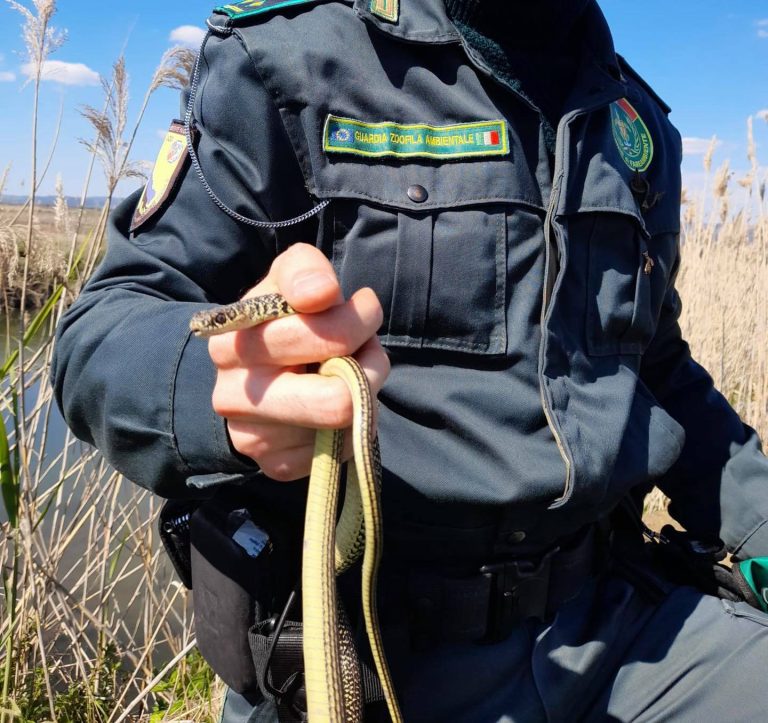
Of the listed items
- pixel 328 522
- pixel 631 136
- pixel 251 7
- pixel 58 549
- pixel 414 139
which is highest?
pixel 251 7

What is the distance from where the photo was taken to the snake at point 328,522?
989mm

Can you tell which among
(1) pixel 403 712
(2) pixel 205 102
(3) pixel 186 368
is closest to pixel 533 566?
(1) pixel 403 712

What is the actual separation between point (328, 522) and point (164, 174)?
88 cm

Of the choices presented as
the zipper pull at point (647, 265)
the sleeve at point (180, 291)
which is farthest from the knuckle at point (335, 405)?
the zipper pull at point (647, 265)

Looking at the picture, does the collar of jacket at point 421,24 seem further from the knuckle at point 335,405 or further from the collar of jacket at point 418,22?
the knuckle at point 335,405

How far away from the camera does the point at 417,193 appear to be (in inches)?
60.0

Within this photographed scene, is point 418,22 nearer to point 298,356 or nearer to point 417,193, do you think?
point 417,193

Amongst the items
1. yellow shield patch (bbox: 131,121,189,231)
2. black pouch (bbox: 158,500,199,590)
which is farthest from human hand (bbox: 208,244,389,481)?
black pouch (bbox: 158,500,199,590)

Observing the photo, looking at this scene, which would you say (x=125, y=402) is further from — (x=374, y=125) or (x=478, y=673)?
(x=478, y=673)

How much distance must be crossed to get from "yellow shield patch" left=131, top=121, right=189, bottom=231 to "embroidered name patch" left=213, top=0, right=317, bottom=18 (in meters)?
0.26

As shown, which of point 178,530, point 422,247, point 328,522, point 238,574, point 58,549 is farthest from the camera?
point 58,549

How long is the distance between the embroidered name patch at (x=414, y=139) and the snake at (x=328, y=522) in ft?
1.91

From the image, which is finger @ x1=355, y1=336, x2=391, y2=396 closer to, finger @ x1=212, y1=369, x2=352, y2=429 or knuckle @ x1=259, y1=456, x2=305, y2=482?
finger @ x1=212, y1=369, x2=352, y2=429

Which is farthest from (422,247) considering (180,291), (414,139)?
(180,291)
